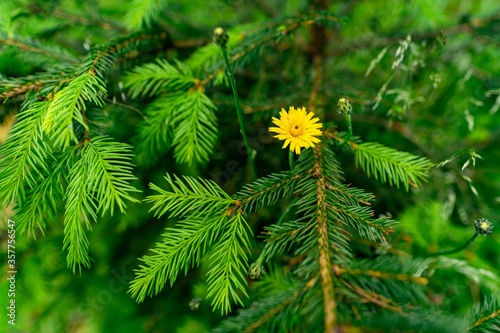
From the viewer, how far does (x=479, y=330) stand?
49 centimetres

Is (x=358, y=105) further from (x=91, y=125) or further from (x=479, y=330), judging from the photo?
(x=91, y=125)

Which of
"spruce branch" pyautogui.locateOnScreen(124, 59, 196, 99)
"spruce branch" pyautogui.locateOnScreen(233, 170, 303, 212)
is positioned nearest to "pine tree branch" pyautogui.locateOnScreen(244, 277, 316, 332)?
"spruce branch" pyautogui.locateOnScreen(233, 170, 303, 212)

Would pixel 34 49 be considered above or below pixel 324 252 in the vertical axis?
above

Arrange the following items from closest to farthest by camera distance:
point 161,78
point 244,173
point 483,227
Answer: point 483,227 < point 161,78 < point 244,173

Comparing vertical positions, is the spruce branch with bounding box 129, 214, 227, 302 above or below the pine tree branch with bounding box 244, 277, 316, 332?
above

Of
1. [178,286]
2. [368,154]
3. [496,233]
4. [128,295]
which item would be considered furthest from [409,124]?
[128,295]

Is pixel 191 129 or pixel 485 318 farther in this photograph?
pixel 191 129

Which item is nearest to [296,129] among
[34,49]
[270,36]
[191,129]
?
[191,129]

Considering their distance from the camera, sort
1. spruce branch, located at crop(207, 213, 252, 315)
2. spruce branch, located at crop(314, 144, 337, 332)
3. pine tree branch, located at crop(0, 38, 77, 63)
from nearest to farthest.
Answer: spruce branch, located at crop(314, 144, 337, 332) → spruce branch, located at crop(207, 213, 252, 315) → pine tree branch, located at crop(0, 38, 77, 63)

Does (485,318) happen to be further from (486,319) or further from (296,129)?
(296,129)

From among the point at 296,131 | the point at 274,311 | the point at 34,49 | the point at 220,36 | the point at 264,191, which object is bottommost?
the point at 274,311

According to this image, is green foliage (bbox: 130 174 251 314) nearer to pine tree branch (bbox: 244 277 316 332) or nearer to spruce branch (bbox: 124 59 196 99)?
pine tree branch (bbox: 244 277 316 332)

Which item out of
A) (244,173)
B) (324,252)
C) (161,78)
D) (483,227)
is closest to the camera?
(324,252)

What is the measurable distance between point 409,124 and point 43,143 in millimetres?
1188
